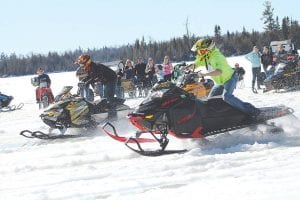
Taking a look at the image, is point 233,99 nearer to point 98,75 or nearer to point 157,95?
→ point 157,95

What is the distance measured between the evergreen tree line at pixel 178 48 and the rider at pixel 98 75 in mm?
23123

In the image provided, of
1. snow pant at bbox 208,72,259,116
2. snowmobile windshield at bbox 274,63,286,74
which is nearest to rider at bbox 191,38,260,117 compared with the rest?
snow pant at bbox 208,72,259,116

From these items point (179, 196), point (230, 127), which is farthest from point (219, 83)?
point (179, 196)

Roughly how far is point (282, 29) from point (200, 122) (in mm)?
59705

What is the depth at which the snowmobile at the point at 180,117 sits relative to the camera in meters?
6.70

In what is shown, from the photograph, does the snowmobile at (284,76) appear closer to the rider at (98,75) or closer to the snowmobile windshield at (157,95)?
the rider at (98,75)

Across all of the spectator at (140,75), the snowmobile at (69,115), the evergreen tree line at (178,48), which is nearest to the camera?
the snowmobile at (69,115)

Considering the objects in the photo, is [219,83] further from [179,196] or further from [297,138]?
[179,196]

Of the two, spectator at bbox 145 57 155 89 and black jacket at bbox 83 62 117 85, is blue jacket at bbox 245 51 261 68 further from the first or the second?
black jacket at bbox 83 62 117 85

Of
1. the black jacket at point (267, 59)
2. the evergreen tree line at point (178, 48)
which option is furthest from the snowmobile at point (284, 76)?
the evergreen tree line at point (178, 48)

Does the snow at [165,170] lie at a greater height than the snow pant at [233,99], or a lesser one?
lesser

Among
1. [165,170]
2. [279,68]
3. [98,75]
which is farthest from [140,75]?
[165,170]

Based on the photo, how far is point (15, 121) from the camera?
533 inches

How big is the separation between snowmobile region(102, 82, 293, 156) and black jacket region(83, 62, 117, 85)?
129 inches
